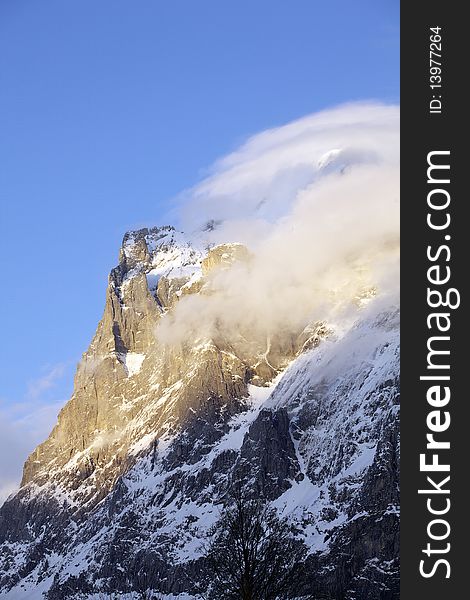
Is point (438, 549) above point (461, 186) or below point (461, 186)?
below

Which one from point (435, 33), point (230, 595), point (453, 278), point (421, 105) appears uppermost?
point (435, 33)

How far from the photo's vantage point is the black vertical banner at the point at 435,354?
3309 centimetres

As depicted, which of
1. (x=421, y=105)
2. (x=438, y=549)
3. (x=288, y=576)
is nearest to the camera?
(x=438, y=549)

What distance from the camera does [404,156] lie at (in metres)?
35.1

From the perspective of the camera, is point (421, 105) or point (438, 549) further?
point (421, 105)

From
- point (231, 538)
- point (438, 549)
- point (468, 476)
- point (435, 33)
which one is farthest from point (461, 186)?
point (231, 538)

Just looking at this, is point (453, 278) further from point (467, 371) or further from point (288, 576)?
point (288, 576)

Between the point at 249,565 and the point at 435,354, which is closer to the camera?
the point at 435,354

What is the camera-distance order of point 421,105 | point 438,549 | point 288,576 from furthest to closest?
point 288,576, point 421,105, point 438,549

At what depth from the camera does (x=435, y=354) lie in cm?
3353

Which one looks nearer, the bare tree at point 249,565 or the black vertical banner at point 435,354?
the black vertical banner at point 435,354

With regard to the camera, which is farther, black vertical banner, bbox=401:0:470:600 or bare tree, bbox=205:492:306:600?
bare tree, bbox=205:492:306:600

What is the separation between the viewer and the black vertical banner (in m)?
33.1

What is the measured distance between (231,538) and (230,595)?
2.65 meters
